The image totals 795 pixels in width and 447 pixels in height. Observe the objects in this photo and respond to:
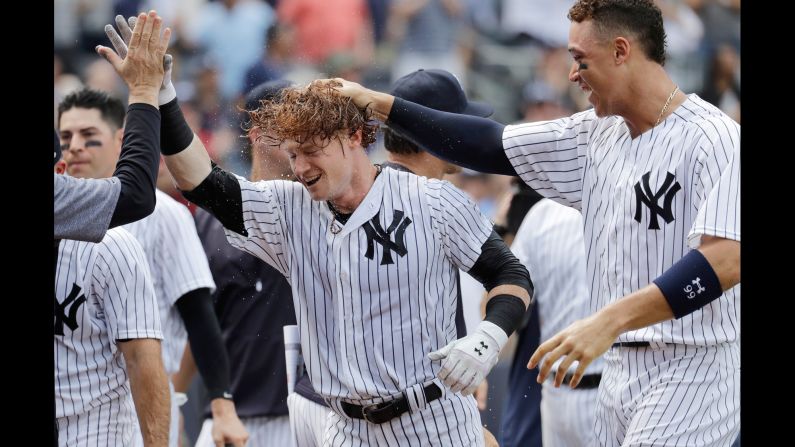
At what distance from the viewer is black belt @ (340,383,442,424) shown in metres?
3.91

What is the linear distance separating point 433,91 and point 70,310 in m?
1.73

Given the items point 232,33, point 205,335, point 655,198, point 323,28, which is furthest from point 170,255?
point 232,33

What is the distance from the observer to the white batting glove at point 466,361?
11.9 feet

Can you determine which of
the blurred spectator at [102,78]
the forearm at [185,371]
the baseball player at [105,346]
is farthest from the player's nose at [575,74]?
the blurred spectator at [102,78]

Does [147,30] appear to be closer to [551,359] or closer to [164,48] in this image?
[164,48]

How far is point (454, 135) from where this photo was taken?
4.32m

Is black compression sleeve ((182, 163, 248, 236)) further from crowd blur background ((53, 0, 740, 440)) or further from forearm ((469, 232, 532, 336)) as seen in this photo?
crowd blur background ((53, 0, 740, 440))

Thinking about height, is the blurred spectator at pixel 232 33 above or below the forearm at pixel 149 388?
above

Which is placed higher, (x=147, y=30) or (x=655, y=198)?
(x=147, y=30)

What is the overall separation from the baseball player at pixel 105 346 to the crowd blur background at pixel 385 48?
15.0 feet

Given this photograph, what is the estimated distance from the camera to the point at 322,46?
31.6 ft

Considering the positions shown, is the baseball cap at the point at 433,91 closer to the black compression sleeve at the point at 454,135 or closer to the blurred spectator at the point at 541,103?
the black compression sleeve at the point at 454,135

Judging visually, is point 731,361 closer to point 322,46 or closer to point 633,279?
point 633,279

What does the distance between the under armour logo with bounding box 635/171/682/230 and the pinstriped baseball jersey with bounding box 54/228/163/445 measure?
1778 mm
